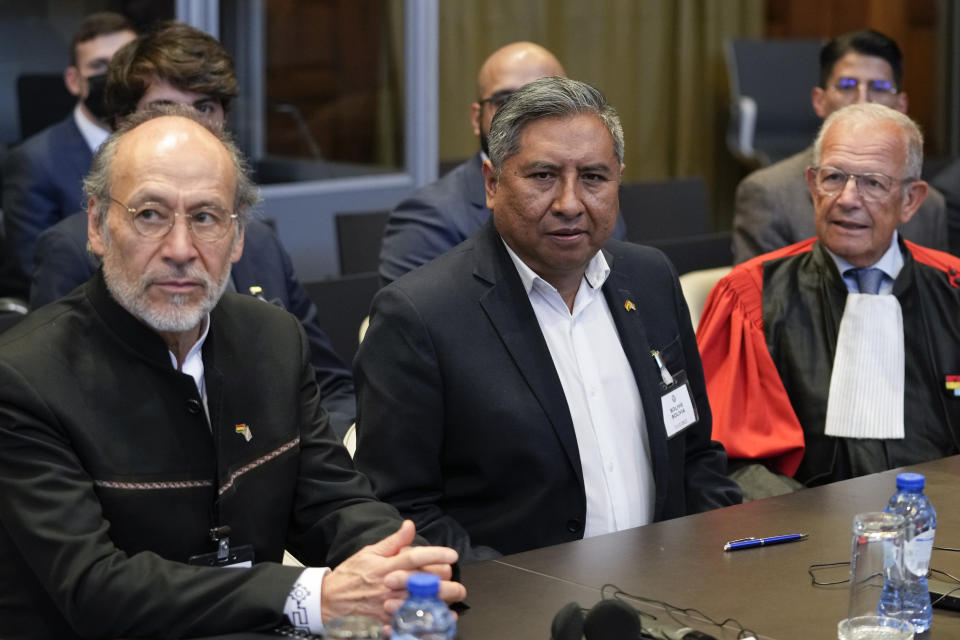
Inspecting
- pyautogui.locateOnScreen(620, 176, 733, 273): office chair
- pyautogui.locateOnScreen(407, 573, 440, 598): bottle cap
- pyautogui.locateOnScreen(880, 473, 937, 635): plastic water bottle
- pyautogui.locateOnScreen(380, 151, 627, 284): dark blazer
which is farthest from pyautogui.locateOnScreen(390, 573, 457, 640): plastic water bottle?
pyautogui.locateOnScreen(620, 176, 733, 273): office chair

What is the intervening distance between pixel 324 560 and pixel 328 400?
3.95 ft

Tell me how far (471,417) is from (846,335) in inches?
46.2

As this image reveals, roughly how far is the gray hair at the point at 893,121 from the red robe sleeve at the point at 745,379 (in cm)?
33

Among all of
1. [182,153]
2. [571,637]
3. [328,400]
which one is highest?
[182,153]

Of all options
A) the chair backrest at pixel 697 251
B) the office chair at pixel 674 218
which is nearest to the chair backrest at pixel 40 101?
the office chair at pixel 674 218

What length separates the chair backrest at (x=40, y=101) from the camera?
552 cm

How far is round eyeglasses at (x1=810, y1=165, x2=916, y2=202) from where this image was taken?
3285 mm

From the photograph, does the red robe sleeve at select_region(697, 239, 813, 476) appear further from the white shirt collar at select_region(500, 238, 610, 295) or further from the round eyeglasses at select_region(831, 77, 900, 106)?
the round eyeglasses at select_region(831, 77, 900, 106)

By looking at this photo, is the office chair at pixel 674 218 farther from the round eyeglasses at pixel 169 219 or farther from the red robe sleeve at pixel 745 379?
the round eyeglasses at pixel 169 219

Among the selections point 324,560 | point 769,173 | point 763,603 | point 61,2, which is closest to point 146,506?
point 324,560

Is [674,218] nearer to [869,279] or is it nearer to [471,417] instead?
[869,279]

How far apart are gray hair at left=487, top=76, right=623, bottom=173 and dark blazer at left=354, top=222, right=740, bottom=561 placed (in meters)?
0.22

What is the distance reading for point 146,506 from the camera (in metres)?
2.07

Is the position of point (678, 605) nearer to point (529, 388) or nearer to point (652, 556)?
point (652, 556)
